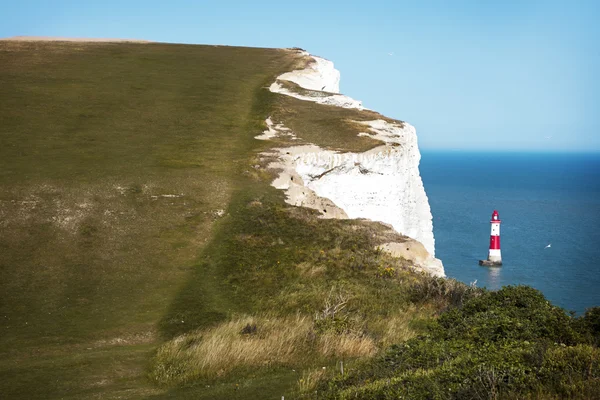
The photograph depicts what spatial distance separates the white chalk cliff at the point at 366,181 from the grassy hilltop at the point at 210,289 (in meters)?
1.34

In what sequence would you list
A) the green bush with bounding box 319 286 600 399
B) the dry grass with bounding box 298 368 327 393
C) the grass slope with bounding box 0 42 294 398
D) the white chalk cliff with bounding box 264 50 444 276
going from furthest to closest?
the white chalk cliff with bounding box 264 50 444 276 < the grass slope with bounding box 0 42 294 398 < the dry grass with bounding box 298 368 327 393 < the green bush with bounding box 319 286 600 399

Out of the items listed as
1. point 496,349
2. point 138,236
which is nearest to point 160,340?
point 138,236

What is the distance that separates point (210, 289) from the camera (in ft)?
70.5

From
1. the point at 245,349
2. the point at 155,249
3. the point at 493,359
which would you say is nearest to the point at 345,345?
the point at 245,349

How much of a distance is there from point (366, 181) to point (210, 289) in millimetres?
15805

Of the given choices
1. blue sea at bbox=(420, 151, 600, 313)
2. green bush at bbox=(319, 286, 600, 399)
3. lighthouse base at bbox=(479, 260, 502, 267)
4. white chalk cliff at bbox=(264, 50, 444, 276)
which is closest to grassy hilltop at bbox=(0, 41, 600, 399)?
green bush at bbox=(319, 286, 600, 399)

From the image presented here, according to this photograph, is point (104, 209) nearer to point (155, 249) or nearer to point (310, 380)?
point (155, 249)

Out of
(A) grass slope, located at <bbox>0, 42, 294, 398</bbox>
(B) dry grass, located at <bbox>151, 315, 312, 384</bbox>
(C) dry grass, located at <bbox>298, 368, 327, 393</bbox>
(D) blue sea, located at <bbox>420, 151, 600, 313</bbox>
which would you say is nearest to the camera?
(C) dry grass, located at <bbox>298, 368, 327, 393</bbox>

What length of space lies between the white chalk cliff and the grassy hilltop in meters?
1.34

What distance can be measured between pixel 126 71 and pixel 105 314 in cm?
3977

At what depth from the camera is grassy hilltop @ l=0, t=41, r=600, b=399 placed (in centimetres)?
1365

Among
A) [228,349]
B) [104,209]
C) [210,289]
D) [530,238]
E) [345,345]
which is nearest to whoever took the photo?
[228,349]

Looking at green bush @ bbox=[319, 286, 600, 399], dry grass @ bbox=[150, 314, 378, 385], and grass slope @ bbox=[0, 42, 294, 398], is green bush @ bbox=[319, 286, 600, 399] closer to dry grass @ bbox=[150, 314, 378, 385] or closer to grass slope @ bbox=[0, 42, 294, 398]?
dry grass @ bbox=[150, 314, 378, 385]

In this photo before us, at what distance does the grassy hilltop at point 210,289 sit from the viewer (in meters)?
13.6
